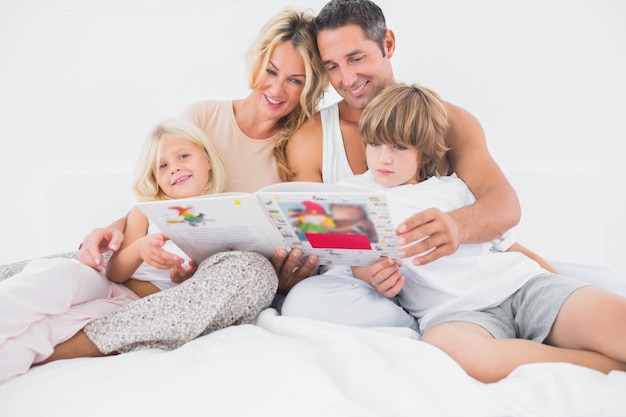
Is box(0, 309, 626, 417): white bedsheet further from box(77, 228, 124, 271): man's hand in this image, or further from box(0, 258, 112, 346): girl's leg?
box(77, 228, 124, 271): man's hand

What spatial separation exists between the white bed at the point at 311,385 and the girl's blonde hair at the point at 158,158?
A: 761 millimetres

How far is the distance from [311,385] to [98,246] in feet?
3.10

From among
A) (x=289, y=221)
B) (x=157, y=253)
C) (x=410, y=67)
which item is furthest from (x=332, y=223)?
(x=410, y=67)

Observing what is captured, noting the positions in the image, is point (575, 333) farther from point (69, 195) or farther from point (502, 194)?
point (69, 195)

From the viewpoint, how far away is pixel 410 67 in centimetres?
280

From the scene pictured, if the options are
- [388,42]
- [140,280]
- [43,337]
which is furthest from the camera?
[388,42]

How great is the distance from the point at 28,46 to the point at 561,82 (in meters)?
2.69

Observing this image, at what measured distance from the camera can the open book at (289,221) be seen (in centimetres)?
131

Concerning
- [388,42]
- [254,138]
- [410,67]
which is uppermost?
[388,42]

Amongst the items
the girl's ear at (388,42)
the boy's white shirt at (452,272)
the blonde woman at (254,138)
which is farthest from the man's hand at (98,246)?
the girl's ear at (388,42)

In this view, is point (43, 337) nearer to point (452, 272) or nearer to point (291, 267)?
point (291, 267)

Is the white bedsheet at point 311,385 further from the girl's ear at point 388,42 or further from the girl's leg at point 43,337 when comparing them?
the girl's ear at point 388,42

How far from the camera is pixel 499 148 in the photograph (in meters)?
2.85

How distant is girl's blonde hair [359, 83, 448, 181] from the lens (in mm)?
1624
